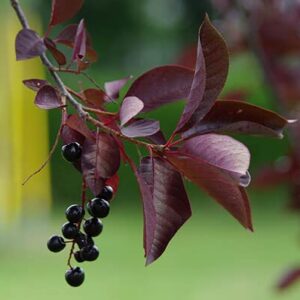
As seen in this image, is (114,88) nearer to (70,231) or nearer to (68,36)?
(68,36)

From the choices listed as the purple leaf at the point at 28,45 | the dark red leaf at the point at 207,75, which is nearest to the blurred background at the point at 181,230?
the purple leaf at the point at 28,45

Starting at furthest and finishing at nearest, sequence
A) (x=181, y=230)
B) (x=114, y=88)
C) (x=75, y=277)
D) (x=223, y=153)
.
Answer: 1. (x=181, y=230)
2. (x=114, y=88)
3. (x=75, y=277)
4. (x=223, y=153)

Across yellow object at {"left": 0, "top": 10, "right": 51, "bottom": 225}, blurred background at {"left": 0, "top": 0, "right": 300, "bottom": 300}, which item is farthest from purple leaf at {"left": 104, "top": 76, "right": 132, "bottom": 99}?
yellow object at {"left": 0, "top": 10, "right": 51, "bottom": 225}

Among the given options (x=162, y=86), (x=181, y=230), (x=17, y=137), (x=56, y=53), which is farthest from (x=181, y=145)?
(x=17, y=137)

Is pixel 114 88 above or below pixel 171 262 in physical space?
above

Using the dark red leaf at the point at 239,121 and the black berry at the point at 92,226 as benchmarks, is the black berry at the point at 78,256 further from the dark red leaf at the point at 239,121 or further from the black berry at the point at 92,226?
the dark red leaf at the point at 239,121

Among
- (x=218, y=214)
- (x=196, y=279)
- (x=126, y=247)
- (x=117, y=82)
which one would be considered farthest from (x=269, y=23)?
(x=218, y=214)

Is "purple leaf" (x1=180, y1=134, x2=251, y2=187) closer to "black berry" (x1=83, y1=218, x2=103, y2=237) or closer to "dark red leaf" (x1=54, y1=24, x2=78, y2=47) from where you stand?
"black berry" (x1=83, y1=218, x2=103, y2=237)

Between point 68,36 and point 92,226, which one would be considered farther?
point 68,36
